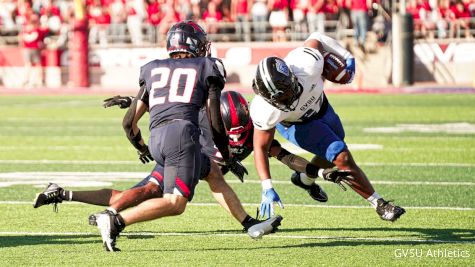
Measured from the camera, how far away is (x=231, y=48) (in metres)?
23.3

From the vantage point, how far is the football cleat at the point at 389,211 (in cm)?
727

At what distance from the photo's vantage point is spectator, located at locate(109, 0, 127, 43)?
2455 cm

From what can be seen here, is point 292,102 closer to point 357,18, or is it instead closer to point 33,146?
point 33,146

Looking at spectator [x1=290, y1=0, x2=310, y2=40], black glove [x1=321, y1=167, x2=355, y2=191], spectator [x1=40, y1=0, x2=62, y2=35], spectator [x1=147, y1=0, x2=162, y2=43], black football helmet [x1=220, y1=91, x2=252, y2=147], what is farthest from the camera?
spectator [x1=40, y1=0, x2=62, y2=35]

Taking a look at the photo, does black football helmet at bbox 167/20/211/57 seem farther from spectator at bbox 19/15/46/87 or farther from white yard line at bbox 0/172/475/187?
spectator at bbox 19/15/46/87

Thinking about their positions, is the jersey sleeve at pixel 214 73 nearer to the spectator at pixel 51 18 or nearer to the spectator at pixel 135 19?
the spectator at pixel 135 19

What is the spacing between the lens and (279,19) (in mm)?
22969

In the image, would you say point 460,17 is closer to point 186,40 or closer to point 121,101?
point 121,101

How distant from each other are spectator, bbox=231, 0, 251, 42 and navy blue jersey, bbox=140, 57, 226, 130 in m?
16.6

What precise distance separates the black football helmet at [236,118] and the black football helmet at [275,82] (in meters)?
0.71

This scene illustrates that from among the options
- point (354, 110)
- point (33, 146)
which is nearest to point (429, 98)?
point (354, 110)

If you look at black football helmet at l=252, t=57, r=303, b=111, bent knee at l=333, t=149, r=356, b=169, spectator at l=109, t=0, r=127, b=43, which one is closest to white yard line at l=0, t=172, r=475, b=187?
bent knee at l=333, t=149, r=356, b=169

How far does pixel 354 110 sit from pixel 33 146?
6029 millimetres

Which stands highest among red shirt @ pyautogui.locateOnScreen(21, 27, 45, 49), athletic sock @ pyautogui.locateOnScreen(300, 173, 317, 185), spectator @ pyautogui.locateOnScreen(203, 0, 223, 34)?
athletic sock @ pyautogui.locateOnScreen(300, 173, 317, 185)
